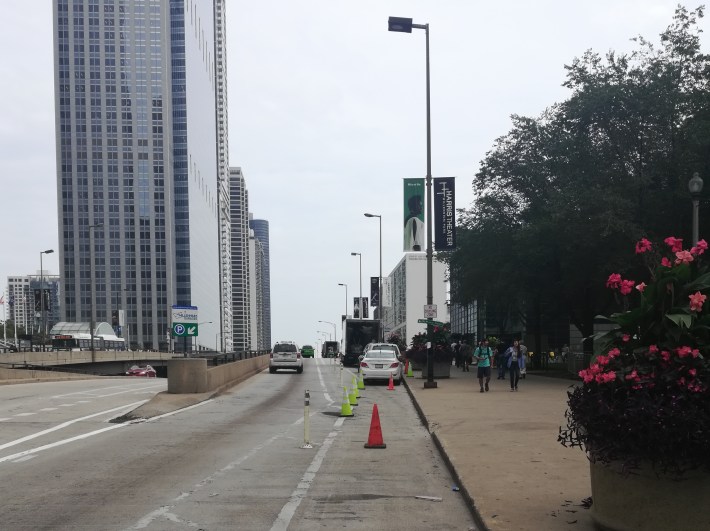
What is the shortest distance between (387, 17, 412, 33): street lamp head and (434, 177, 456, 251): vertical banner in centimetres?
580

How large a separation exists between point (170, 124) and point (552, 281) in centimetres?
14157

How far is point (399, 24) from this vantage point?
2661cm

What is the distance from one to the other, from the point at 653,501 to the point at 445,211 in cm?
2320

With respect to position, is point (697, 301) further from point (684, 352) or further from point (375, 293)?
point (375, 293)

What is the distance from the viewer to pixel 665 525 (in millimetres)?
5598

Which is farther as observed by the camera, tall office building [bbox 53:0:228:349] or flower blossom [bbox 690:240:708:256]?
tall office building [bbox 53:0:228:349]

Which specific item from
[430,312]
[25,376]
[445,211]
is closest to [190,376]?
[430,312]

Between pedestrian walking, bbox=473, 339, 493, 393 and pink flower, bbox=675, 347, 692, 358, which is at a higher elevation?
pink flower, bbox=675, 347, 692, 358

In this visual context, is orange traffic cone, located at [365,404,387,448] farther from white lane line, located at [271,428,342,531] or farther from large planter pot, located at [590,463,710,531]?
large planter pot, located at [590,463,710,531]

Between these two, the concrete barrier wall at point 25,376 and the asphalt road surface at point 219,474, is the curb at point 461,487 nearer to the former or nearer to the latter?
the asphalt road surface at point 219,474

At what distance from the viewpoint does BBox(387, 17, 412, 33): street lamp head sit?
26516 millimetres

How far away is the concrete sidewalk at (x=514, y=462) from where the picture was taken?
288 inches

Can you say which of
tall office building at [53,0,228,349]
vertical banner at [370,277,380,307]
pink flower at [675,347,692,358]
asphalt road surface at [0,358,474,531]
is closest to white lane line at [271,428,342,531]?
asphalt road surface at [0,358,474,531]

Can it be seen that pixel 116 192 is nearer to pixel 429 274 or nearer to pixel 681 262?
pixel 429 274
